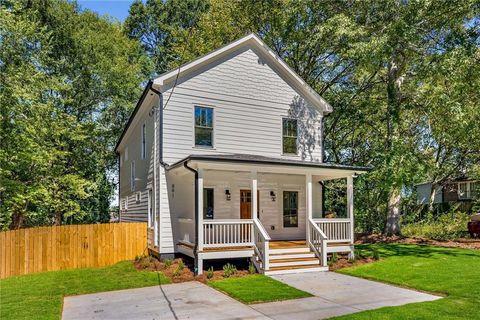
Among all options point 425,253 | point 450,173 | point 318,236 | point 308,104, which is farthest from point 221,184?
point 450,173

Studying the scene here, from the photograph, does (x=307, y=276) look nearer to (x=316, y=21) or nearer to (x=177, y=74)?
(x=177, y=74)

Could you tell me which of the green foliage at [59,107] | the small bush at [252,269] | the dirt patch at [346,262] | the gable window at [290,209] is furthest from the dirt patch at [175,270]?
the green foliage at [59,107]

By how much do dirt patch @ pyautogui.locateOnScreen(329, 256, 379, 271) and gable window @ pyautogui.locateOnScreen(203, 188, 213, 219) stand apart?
4.41 m

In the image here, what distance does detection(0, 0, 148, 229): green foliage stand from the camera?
16.9 meters

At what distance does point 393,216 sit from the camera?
1978 centimetres

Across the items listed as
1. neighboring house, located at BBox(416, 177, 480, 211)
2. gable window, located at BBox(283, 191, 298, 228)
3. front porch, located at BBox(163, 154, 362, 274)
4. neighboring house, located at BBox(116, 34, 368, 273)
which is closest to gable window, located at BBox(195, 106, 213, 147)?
neighboring house, located at BBox(116, 34, 368, 273)

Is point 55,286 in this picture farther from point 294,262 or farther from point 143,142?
point 143,142

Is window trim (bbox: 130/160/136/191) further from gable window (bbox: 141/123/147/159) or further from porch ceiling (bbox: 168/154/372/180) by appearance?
porch ceiling (bbox: 168/154/372/180)

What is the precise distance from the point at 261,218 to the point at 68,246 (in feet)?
22.4

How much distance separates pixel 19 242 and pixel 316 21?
1565 centimetres

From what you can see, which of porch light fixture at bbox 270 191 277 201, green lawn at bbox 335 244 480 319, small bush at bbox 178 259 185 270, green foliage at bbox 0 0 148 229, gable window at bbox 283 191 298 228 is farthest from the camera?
green foliage at bbox 0 0 148 229

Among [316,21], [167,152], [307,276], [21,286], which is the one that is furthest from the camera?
[316,21]

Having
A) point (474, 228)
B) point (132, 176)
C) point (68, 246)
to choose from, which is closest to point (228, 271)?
point (68, 246)

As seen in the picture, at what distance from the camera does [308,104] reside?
15.8 meters
